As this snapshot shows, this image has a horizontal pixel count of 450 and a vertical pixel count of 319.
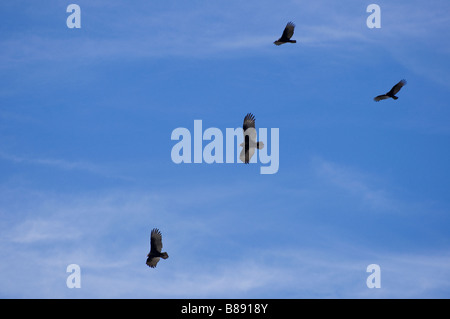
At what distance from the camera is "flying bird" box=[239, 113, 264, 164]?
38.0 m

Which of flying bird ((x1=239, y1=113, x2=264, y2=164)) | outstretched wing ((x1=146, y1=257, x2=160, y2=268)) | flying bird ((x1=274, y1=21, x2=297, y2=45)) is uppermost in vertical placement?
flying bird ((x1=274, y1=21, x2=297, y2=45))

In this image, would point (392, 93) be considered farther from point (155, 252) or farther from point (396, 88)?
point (155, 252)

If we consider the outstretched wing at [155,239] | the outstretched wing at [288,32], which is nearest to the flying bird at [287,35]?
the outstretched wing at [288,32]

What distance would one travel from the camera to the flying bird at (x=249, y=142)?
38.0 metres

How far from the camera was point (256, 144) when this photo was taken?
3847cm

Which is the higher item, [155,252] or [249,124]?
[249,124]

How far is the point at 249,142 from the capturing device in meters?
38.4

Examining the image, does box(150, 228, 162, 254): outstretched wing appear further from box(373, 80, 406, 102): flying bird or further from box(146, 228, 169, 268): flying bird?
box(373, 80, 406, 102): flying bird

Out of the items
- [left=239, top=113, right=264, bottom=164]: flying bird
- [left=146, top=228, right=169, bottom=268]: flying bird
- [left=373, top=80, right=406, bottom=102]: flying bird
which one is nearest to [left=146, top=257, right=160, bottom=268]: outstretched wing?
[left=146, top=228, right=169, bottom=268]: flying bird

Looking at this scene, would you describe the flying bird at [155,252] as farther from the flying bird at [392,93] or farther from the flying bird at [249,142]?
the flying bird at [392,93]

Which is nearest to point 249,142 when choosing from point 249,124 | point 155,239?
point 249,124
